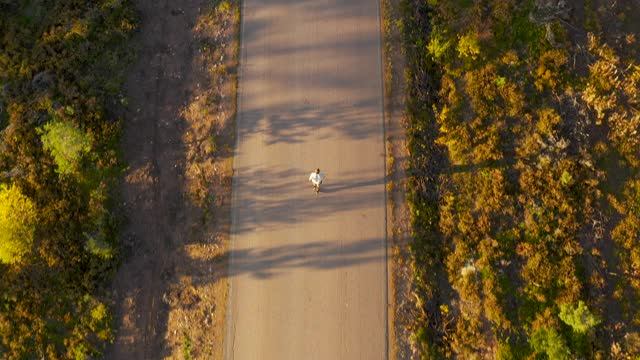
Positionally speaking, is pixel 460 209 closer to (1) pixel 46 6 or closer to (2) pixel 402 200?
(2) pixel 402 200

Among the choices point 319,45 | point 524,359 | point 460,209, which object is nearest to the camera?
point 524,359

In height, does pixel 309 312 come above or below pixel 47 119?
below

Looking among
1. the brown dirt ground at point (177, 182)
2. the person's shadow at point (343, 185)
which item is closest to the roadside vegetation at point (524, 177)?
the person's shadow at point (343, 185)

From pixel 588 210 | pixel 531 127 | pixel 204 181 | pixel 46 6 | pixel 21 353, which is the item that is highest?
pixel 46 6

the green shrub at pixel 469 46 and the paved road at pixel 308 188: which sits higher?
the green shrub at pixel 469 46

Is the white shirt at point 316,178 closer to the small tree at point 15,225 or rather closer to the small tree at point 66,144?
the small tree at point 66,144

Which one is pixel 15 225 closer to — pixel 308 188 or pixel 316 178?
pixel 308 188

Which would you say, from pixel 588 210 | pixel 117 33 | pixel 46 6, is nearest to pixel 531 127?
pixel 588 210

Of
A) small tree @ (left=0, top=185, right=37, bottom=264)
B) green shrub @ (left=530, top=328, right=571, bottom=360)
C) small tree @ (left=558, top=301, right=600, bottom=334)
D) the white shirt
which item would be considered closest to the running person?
the white shirt
